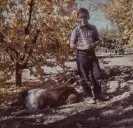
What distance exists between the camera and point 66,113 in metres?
7.04

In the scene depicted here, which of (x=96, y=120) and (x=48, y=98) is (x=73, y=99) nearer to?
(x=48, y=98)

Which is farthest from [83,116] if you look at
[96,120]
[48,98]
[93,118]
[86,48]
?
[48,98]

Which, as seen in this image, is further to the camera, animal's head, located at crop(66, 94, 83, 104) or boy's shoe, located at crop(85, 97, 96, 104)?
animal's head, located at crop(66, 94, 83, 104)

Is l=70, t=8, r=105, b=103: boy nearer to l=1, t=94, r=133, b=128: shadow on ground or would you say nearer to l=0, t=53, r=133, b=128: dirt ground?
l=0, t=53, r=133, b=128: dirt ground

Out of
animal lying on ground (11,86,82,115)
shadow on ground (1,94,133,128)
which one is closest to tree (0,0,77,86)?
animal lying on ground (11,86,82,115)

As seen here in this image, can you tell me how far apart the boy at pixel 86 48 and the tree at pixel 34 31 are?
2.34 m

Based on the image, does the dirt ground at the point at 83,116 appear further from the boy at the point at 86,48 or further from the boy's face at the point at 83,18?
the boy's face at the point at 83,18

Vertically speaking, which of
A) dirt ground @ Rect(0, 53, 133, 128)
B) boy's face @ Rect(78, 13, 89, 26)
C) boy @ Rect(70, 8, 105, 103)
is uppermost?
boy's face @ Rect(78, 13, 89, 26)

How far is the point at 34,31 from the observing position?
10914mm

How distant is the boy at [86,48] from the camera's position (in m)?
7.67

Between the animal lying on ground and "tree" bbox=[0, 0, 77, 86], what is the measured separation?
6.23 feet

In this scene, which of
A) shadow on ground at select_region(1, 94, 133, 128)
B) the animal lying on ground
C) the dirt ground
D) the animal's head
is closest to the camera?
shadow on ground at select_region(1, 94, 133, 128)

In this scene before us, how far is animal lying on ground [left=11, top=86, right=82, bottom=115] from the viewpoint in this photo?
8.07m

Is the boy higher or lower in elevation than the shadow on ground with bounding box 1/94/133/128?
higher
